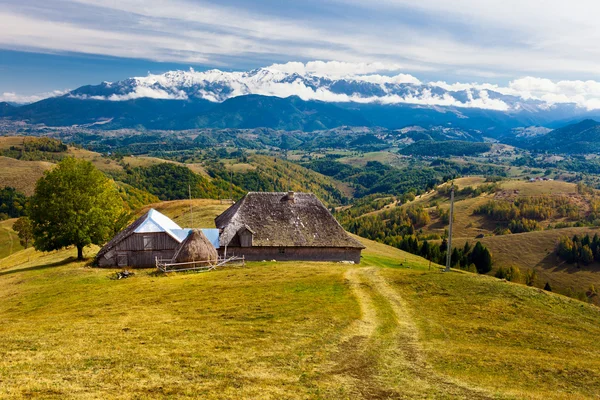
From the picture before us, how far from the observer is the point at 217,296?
37500mm

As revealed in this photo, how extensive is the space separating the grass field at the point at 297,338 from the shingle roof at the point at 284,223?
13.5 m

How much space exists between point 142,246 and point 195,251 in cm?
800

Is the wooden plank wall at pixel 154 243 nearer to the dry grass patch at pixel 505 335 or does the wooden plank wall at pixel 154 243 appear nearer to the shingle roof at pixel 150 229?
the shingle roof at pixel 150 229

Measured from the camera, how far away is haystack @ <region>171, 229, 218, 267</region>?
168 feet

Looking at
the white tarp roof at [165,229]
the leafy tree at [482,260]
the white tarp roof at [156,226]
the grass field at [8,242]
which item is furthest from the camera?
the leafy tree at [482,260]

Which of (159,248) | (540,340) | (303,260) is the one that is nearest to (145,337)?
(540,340)

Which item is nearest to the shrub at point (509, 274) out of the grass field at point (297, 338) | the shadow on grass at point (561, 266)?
the shadow on grass at point (561, 266)

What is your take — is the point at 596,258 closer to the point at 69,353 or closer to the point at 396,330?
the point at 396,330

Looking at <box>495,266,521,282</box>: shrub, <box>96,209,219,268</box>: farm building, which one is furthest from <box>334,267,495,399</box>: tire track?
<box>495,266,521,282</box>: shrub

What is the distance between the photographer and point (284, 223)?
61.7 metres

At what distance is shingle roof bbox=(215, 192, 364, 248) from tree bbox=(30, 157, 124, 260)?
1704 cm

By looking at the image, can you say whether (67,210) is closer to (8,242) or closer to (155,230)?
(155,230)

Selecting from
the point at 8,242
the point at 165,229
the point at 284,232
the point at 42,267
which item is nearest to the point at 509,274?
the point at 284,232

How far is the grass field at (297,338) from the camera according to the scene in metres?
19.8
